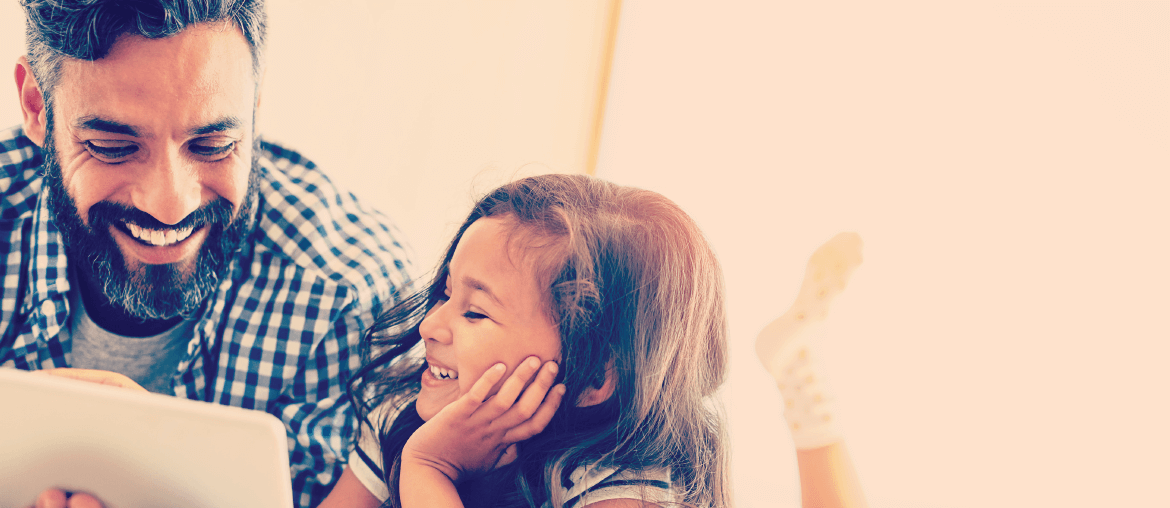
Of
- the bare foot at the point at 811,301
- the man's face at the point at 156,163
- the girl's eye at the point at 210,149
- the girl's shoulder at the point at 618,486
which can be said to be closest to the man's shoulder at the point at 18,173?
the man's face at the point at 156,163

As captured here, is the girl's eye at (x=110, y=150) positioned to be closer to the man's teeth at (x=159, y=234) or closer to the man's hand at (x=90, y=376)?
the man's teeth at (x=159, y=234)

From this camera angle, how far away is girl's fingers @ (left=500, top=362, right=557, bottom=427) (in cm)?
81

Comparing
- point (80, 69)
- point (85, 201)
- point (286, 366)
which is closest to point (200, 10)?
point (80, 69)

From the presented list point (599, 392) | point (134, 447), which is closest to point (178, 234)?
point (134, 447)

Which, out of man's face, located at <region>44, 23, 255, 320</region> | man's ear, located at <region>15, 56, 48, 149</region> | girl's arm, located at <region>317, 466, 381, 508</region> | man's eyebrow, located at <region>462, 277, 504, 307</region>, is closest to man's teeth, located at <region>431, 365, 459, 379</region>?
man's eyebrow, located at <region>462, 277, 504, 307</region>

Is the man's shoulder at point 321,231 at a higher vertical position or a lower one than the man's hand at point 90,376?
higher

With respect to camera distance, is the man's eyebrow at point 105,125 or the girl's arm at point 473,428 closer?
the girl's arm at point 473,428

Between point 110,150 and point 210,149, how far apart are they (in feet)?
0.41

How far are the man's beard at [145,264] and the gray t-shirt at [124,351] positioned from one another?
0.13 feet

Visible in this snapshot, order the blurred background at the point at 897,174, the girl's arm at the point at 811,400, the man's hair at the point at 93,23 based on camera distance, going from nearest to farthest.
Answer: the man's hair at the point at 93,23 → the girl's arm at the point at 811,400 → the blurred background at the point at 897,174

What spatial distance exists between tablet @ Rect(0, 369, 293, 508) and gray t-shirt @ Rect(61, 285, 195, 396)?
0.50 m

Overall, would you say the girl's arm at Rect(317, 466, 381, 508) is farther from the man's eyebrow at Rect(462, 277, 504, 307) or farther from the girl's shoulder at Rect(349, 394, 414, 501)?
the man's eyebrow at Rect(462, 277, 504, 307)

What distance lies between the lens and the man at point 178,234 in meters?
0.92

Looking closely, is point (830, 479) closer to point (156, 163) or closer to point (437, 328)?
point (437, 328)
